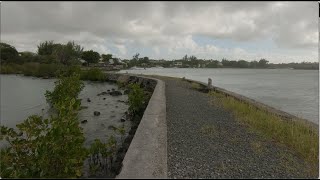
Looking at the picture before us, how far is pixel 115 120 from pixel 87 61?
8148 cm

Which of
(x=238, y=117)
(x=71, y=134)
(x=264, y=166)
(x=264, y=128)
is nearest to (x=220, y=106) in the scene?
(x=238, y=117)

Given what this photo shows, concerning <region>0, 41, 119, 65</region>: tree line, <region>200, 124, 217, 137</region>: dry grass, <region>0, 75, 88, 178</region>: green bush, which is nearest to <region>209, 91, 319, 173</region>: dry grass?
<region>200, 124, 217, 137</region>: dry grass

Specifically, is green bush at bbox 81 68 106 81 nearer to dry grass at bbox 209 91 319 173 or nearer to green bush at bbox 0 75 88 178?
dry grass at bbox 209 91 319 173

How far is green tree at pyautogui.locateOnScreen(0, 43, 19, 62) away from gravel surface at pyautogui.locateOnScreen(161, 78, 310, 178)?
277 ft

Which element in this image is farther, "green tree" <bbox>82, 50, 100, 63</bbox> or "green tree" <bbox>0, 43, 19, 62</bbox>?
"green tree" <bbox>82, 50, 100, 63</bbox>

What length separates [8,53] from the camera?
8350cm

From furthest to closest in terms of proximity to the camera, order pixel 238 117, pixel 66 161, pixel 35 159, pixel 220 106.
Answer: pixel 220 106, pixel 238 117, pixel 35 159, pixel 66 161

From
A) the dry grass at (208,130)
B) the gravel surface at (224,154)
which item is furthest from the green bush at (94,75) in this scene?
the dry grass at (208,130)

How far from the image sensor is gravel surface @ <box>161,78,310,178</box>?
Answer: 5.43m

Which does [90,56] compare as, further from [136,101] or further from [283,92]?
[136,101]

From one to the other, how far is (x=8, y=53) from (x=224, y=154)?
3522 inches

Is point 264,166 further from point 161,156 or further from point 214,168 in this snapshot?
point 161,156

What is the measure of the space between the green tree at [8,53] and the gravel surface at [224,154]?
84.6 metres

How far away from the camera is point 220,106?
1360 centimetres
